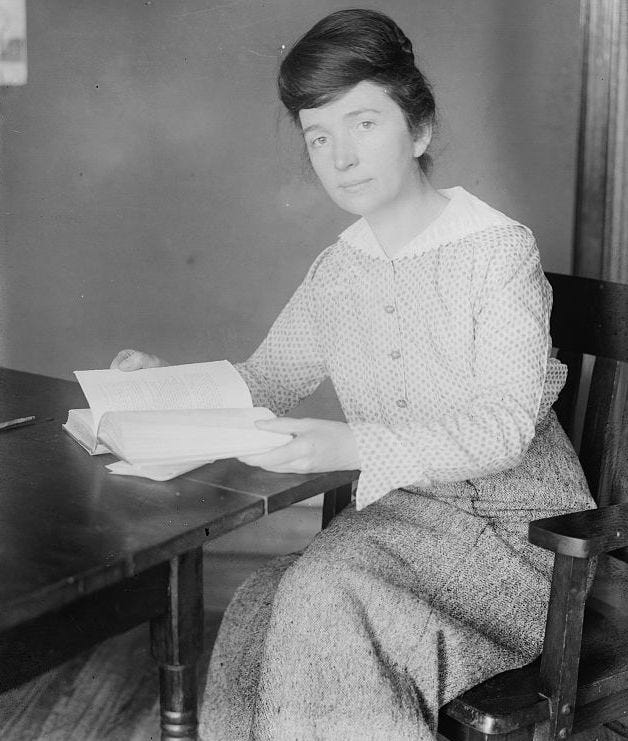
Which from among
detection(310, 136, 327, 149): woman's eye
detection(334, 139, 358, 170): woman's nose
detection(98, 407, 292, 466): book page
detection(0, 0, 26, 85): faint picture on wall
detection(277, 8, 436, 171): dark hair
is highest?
detection(0, 0, 26, 85): faint picture on wall

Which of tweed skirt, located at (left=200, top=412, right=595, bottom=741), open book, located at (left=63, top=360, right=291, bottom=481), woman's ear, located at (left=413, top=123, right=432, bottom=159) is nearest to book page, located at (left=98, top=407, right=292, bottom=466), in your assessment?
open book, located at (left=63, top=360, right=291, bottom=481)

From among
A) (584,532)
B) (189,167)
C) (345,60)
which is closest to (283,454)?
(584,532)

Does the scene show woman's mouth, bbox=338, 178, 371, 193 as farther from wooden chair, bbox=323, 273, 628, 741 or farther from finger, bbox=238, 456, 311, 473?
wooden chair, bbox=323, 273, 628, 741

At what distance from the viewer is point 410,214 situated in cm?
183

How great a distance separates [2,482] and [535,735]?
814mm

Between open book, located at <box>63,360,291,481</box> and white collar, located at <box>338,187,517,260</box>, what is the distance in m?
0.39

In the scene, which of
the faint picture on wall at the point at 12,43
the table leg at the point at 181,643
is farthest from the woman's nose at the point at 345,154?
the faint picture on wall at the point at 12,43

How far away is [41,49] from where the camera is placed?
3125mm

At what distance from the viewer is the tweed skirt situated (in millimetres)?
1412

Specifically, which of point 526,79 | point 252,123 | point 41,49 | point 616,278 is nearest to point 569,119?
point 526,79

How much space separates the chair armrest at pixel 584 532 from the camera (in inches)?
52.0

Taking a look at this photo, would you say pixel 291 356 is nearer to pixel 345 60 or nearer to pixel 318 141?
pixel 318 141

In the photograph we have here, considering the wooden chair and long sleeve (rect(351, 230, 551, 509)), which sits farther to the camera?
long sleeve (rect(351, 230, 551, 509))

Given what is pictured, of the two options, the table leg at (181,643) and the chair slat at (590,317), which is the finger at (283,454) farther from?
the chair slat at (590,317)
